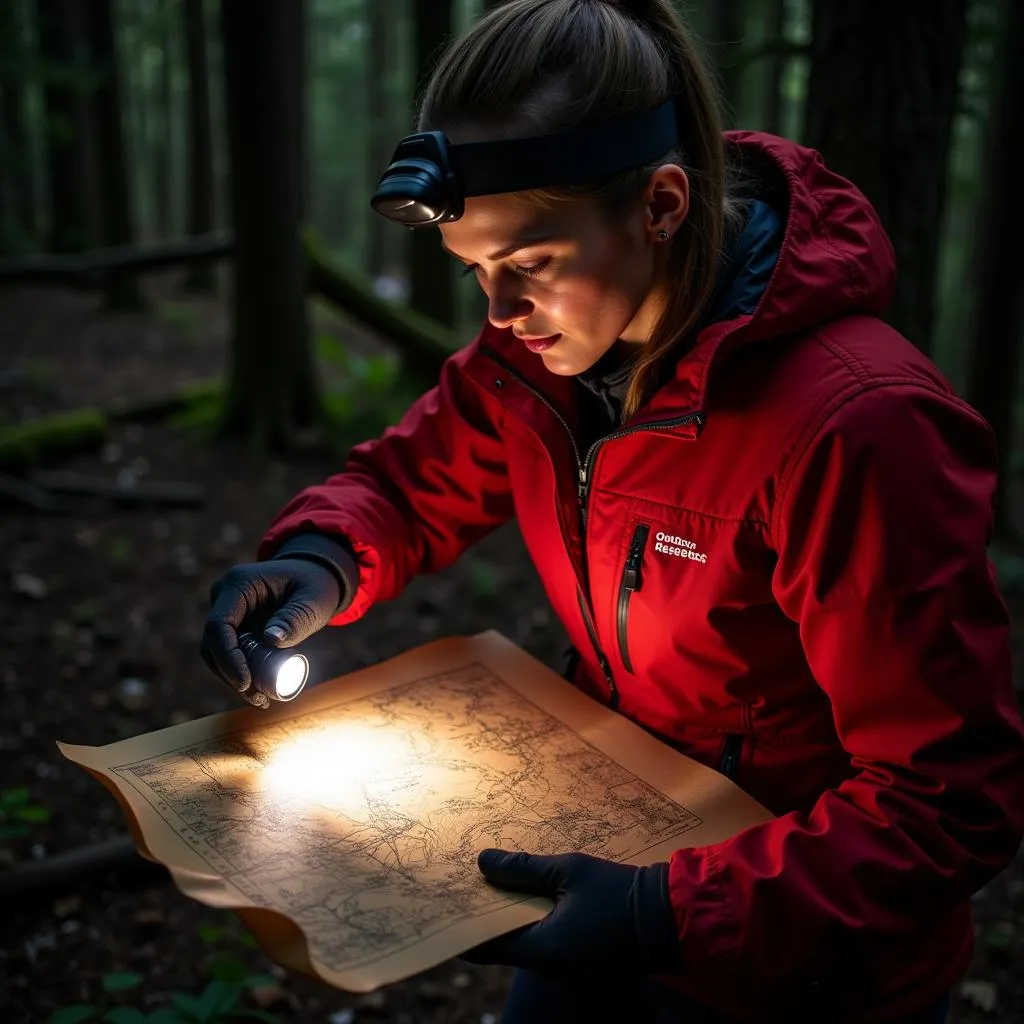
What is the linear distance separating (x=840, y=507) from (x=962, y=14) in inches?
108

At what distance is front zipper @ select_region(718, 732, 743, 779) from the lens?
1.85m

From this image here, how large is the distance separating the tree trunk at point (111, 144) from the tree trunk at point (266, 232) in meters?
6.12

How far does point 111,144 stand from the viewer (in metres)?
12.9

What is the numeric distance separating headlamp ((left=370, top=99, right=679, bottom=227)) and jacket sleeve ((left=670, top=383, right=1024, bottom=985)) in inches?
21.9

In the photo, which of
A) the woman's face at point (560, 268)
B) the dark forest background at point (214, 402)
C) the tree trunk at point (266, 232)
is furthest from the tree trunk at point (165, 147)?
the woman's face at point (560, 268)

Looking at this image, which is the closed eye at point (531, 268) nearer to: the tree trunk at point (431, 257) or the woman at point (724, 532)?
the woman at point (724, 532)

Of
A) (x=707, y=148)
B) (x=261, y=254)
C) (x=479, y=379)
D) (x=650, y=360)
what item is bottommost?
(x=261, y=254)

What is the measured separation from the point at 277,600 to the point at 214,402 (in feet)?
19.9

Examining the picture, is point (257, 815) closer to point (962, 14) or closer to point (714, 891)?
point (714, 891)

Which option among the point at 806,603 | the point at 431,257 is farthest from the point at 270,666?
the point at 431,257

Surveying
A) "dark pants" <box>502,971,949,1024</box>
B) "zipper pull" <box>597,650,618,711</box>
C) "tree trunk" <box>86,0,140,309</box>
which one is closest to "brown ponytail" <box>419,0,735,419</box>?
"zipper pull" <box>597,650,618,711</box>

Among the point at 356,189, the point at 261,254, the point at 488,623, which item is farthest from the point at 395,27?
the point at 488,623

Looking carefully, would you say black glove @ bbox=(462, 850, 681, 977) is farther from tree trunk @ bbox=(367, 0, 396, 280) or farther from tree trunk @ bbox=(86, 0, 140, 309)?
Answer: tree trunk @ bbox=(367, 0, 396, 280)

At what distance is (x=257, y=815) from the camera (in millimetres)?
1727
